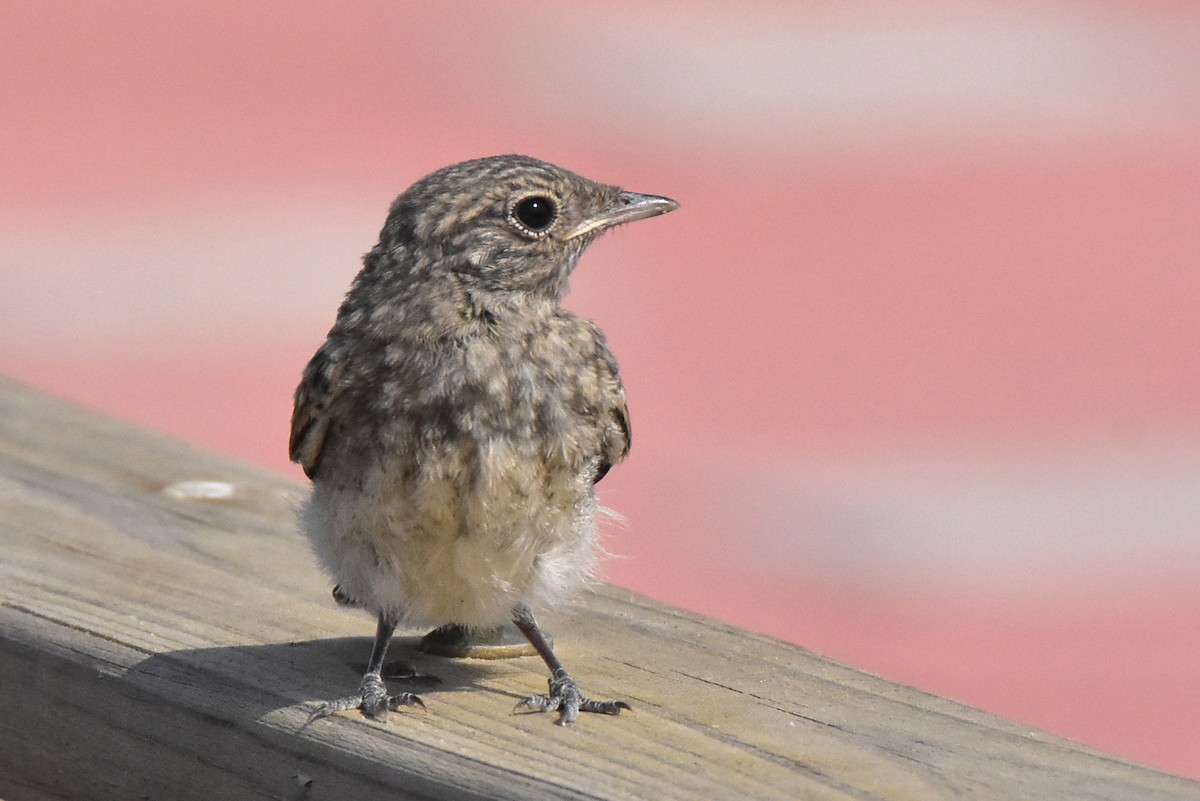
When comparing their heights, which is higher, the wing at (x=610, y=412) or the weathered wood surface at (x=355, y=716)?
the wing at (x=610, y=412)

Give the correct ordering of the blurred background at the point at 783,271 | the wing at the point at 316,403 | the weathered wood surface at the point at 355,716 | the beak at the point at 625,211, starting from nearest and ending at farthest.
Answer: the weathered wood surface at the point at 355,716 → the wing at the point at 316,403 → the beak at the point at 625,211 → the blurred background at the point at 783,271

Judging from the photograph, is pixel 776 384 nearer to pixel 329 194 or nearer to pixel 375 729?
pixel 329 194

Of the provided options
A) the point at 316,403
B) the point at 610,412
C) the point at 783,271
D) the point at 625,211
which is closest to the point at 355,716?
the point at 316,403

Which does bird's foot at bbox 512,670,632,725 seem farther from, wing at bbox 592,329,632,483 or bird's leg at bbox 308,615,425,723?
wing at bbox 592,329,632,483

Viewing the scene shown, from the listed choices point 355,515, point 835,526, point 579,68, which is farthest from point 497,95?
point 355,515

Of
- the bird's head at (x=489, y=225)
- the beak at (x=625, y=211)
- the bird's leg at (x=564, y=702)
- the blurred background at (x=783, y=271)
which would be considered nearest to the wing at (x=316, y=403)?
the bird's head at (x=489, y=225)

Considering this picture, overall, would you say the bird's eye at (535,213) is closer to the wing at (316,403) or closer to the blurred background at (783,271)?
the wing at (316,403)

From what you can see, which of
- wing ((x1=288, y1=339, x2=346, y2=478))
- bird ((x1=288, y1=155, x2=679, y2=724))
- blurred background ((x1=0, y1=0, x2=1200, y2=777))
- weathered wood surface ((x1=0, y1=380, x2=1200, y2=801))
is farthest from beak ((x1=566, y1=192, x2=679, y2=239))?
blurred background ((x1=0, y1=0, x2=1200, y2=777))

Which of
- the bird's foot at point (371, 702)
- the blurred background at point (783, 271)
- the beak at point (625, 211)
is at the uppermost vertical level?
the blurred background at point (783, 271)
